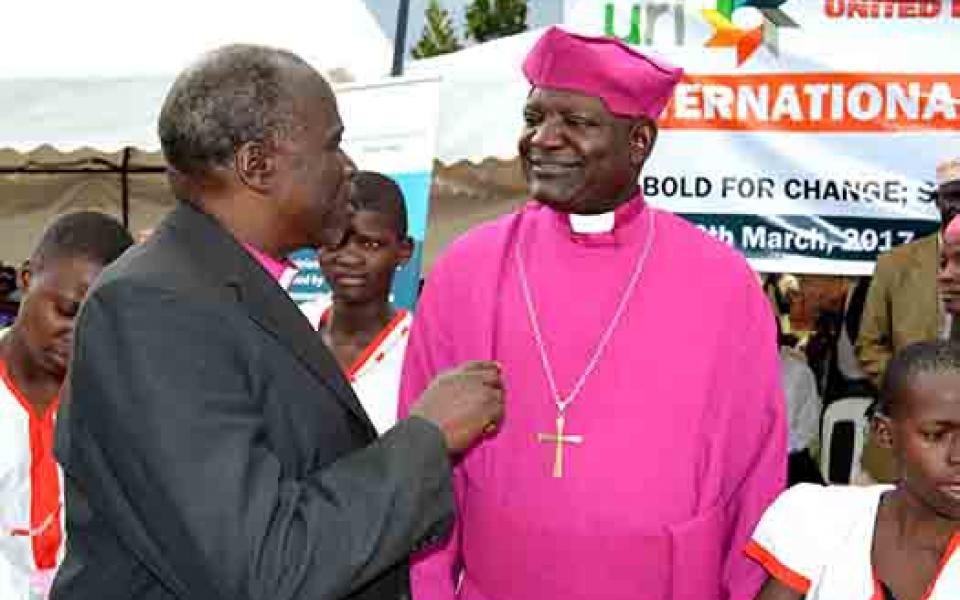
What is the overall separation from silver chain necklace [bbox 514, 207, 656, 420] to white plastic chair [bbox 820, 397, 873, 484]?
3943 millimetres

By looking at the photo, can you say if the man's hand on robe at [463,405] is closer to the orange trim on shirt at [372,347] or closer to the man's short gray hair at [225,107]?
the man's short gray hair at [225,107]

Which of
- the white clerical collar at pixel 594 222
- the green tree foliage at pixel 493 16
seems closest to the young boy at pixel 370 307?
the white clerical collar at pixel 594 222

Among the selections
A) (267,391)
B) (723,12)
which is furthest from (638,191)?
(723,12)

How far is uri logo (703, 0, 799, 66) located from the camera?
5504 mm

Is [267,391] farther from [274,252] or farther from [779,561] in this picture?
[779,561]

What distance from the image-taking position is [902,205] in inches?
217

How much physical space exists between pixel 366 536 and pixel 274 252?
47cm

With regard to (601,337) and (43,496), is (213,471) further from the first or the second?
(43,496)

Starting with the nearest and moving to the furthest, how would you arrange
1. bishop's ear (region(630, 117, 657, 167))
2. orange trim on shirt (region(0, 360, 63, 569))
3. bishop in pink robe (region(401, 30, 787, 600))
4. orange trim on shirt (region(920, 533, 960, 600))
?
orange trim on shirt (region(920, 533, 960, 600)) < bishop in pink robe (region(401, 30, 787, 600)) < bishop's ear (region(630, 117, 657, 167)) < orange trim on shirt (region(0, 360, 63, 569))

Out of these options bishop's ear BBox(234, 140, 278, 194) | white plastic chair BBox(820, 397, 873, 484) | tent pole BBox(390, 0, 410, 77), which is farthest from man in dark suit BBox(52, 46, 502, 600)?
white plastic chair BBox(820, 397, 873, 484)

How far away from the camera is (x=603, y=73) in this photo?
3102 mm

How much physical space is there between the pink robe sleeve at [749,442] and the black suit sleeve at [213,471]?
4.52 ft

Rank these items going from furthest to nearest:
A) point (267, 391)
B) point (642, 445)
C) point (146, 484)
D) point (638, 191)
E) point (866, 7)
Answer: point (866, 7), point (638, 191), point (642, 445), point (267, 391), point (146, 484)

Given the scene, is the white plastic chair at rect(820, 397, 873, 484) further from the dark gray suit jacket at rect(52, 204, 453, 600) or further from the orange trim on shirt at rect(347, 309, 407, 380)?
→ the dark gray suit jacket at rect(52, 204, 453, 600)
